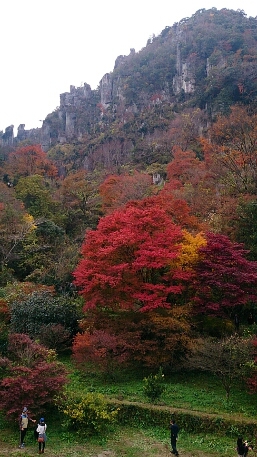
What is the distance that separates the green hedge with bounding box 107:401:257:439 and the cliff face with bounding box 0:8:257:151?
5100cm

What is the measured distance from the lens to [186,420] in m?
13.1

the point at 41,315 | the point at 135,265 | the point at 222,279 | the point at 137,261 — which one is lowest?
the point at 41,315

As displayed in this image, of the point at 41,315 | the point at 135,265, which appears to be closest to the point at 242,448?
the point at 135,265

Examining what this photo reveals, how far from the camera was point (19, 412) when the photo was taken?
12492 millimetres

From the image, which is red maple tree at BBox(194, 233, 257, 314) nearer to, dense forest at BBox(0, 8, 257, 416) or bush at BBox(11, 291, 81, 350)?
dense forest at BBox(0, 8, 257, 416)

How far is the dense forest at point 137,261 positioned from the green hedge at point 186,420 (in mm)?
1557

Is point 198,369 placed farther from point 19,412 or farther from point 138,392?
point 19,412

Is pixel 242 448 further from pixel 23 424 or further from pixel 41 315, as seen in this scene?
pixel 41 315

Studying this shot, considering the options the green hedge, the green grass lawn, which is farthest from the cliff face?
the green hedge

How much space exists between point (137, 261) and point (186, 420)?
253 inches

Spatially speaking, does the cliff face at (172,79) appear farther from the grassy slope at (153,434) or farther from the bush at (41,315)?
the grassy slope at (153,434)

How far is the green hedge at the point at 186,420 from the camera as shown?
1252 centimetres

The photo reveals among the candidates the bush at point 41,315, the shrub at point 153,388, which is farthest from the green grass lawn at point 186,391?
the bush at point 41,315

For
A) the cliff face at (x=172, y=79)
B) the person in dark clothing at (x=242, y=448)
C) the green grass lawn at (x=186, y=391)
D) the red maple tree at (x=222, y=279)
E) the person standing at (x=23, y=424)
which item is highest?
the cliff face at (x=172, y=79)
